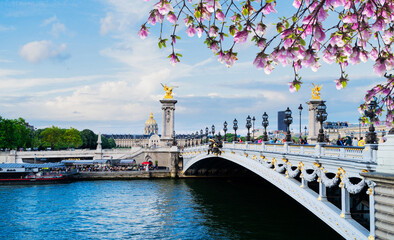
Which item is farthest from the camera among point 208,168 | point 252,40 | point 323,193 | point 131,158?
point 131,158

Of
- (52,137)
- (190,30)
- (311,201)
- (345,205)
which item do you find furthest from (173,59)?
(52,137)

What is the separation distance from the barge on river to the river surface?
11.8 ft

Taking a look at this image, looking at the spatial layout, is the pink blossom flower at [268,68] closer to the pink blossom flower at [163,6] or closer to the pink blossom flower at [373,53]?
the pink blossom flower at [163,6]

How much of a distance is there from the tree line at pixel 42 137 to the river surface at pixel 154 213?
114ft

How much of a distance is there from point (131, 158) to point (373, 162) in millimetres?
60970

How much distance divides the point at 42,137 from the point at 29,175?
62759 mm

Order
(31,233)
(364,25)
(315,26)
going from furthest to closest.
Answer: (31,233)
(364,25)
(315,26)

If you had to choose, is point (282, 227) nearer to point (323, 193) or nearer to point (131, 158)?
point (323, 193)

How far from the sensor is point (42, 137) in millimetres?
111312

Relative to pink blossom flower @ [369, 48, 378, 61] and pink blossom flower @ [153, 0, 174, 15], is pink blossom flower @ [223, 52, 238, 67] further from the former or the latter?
pink blossom flower @ [369, 48, 378, 61]

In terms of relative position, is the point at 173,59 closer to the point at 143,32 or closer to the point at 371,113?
the point at 143,32

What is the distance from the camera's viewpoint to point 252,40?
513cm

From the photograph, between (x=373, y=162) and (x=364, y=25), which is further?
(x=373, y=162)

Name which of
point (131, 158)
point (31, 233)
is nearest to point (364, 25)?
point (31, 233)
